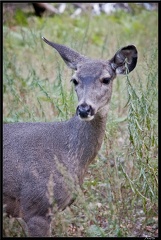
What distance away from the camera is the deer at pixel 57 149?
4.50 metres

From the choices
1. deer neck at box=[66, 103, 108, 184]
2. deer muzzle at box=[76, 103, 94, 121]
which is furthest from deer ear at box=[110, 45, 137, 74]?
deer muzzle at box=[76, 103, 94, 121]

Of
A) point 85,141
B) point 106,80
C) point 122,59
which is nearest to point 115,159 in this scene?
point 85,141

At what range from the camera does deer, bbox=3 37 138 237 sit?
4.50m

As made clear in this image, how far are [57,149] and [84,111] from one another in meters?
0.69

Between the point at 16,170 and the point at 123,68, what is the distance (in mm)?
1292

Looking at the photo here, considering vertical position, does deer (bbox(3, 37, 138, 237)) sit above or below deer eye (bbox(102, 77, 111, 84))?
below

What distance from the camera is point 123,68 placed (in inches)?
191

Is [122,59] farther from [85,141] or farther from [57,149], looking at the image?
[57,149]

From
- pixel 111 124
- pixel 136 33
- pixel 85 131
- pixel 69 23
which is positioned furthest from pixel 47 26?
pixel 85 131

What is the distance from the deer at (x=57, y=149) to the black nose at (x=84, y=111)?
0.01 metres

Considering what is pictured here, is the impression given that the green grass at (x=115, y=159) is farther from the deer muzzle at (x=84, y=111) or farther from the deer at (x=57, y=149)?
the deer muzzle at (x=84, y=111)

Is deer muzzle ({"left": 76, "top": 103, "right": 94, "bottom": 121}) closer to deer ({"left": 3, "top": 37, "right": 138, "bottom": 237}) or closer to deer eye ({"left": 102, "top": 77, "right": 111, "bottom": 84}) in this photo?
deer ({"left": 3, "top": 37, "right": 138, "bottom": 237})

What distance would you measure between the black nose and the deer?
0.4 inches

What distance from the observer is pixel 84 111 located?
420cm
